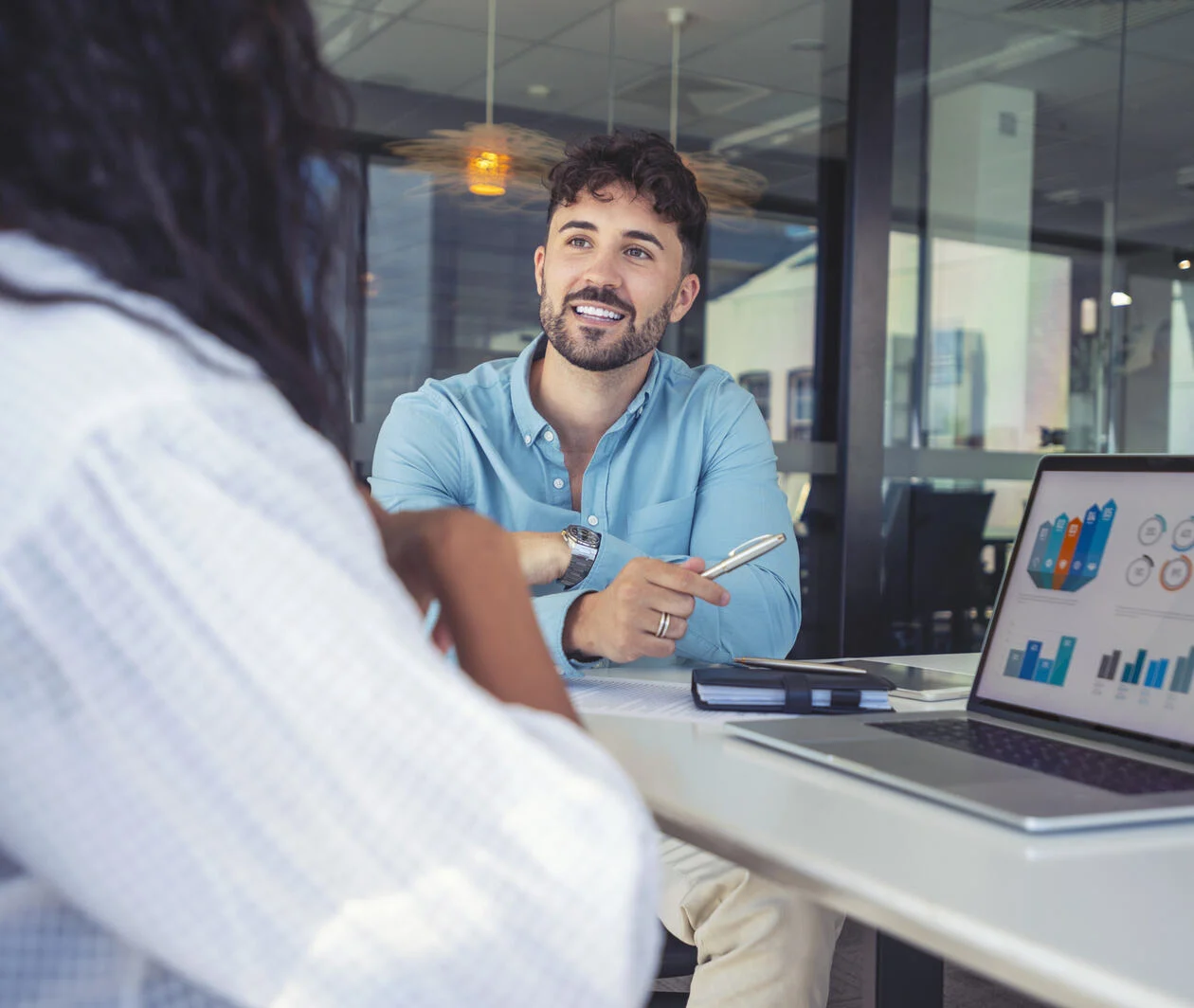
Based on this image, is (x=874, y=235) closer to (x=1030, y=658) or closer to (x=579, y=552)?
(x=579, y=552)

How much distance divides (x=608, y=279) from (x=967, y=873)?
155cm

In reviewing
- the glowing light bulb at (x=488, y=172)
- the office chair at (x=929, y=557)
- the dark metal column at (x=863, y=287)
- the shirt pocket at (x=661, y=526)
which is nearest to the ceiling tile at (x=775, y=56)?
the dark metal column at (x=863, y=287)

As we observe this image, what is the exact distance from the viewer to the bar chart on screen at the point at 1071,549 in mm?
1119

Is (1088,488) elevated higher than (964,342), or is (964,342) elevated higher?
(964,342)

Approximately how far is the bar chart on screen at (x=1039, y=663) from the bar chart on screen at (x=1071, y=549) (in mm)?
56

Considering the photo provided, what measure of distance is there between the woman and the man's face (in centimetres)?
152

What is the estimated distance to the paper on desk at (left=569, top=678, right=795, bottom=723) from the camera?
1.21m

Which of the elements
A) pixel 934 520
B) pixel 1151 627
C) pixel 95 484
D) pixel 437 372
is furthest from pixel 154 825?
pixel 934 520

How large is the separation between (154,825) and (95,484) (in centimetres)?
14

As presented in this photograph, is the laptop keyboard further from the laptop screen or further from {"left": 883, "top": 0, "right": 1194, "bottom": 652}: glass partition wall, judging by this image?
{"left": 883, "top": 0, "right": 1194, "bottom": 652}: glass partition wall

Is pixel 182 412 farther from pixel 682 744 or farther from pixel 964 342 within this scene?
pixel 964 342

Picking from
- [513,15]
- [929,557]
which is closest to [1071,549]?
[513,15]

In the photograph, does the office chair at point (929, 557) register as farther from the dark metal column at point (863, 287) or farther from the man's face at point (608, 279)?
the man's face at point (608, 279)

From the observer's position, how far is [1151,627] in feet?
3.40
